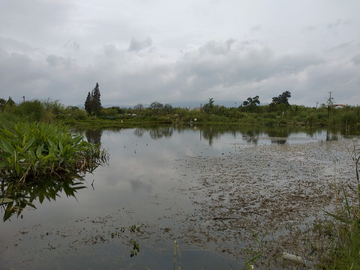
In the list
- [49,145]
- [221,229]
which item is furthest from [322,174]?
[49,145]

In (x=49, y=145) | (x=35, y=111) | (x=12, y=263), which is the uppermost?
(x=35, y=111)

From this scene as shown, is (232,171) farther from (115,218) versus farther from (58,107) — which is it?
(58,107)

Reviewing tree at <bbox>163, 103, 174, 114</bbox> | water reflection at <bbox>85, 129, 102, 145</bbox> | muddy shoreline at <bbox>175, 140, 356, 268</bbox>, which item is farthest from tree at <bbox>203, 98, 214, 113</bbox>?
muddy shoreline at <bbox>175, 140, 356, 268</bbox>

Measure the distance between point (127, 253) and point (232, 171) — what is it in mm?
6028

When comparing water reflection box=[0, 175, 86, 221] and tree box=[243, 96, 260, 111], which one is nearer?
water reflection box=[0, 175, 86, 221]

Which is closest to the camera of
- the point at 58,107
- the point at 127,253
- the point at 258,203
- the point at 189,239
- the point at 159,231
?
the point at 127,253

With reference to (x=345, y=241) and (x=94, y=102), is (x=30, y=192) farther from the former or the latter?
(x=94, y=102)

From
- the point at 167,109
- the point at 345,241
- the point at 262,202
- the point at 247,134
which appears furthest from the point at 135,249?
the point at 167,109

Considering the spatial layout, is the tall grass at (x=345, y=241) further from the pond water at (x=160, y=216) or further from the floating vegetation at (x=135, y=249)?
the floating vegetation at (x=135, y=249)

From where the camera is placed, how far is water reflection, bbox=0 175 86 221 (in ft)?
18.7

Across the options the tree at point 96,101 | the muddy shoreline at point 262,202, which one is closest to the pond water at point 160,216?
the muddy shoreline at point 262,202

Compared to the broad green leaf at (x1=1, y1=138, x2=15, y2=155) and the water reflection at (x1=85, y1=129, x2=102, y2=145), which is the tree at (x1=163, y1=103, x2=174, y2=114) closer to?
the water reflection at (x1=85, y1=129, x2=102, y2=145)

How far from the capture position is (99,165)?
35.1ft

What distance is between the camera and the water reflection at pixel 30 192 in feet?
18.7
